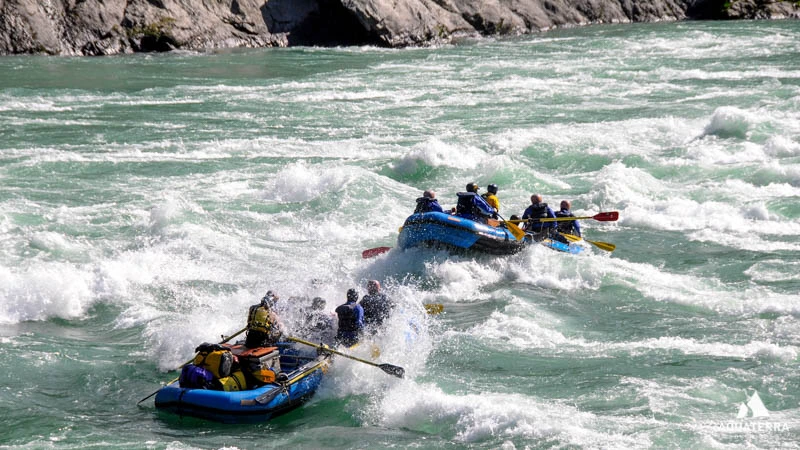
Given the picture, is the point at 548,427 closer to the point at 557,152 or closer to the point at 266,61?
the point at 557,152

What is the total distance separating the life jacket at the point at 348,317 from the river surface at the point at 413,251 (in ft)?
1.59

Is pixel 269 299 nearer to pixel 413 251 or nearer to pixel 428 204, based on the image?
pixel 413 251

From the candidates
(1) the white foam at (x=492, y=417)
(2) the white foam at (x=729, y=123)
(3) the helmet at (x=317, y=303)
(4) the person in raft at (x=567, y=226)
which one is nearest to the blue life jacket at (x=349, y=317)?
(3) the helmet at (x=317, y=303)

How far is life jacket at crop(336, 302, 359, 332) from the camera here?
12.4 metres

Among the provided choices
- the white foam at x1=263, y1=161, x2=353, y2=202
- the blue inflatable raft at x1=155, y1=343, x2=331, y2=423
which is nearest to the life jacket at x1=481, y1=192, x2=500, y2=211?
the white foam at x1=263, y1=161, x2=353, y2=202

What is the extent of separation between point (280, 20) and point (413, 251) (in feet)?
102

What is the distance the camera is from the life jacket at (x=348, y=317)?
Answer: 40.8 feet

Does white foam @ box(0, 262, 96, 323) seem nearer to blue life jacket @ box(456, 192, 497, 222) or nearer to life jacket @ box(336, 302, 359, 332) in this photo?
life jacket @ box(336, 302, 359, 332)

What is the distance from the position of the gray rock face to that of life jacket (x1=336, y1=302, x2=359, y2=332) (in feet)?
102

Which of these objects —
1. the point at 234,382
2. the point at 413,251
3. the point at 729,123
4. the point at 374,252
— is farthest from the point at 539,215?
the point at 729,123

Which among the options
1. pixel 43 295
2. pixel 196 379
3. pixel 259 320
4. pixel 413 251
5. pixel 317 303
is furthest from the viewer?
pixel 413 251

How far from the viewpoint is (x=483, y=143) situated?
26203mm

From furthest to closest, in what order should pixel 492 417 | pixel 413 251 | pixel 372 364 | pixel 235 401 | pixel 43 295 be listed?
pixel 413 251, pixel 43 295, pixel 372 364, pixel 235 401, pixel 492 417

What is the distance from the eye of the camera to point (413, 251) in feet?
54.5
